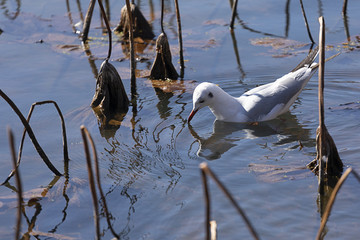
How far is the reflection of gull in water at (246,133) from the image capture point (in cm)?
682

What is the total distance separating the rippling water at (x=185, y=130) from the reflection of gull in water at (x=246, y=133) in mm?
26

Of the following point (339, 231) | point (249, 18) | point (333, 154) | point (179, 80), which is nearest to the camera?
point (339, 231)

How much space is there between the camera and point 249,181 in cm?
578

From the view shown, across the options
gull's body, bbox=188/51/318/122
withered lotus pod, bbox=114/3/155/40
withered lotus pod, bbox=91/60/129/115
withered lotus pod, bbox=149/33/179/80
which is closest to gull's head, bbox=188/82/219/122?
gull's body, bbox=188/51/318/122

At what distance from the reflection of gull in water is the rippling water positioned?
0.03m

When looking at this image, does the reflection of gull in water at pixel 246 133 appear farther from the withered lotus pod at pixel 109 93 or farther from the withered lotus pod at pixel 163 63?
the withered lotus pod at pixel 163 63

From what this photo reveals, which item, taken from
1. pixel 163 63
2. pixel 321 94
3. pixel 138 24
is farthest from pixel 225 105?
pixel 138 24

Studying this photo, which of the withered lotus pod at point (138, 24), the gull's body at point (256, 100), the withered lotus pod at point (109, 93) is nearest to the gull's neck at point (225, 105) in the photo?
the gull's body at point (256, 100)

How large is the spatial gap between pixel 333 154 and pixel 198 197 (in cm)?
140

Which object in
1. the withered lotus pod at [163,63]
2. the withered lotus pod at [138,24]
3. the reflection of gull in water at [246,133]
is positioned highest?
the withered lotus pod at [138,24]

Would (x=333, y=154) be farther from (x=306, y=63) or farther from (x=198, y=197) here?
(x=306, y=63)

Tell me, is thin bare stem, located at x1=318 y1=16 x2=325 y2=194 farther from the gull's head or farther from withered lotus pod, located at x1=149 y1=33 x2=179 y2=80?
withered lotus pod, located at x1=149 y1=33 x2=179 y2=80

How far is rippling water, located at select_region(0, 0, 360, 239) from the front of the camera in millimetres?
5188

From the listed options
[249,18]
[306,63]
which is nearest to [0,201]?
[306,63]
